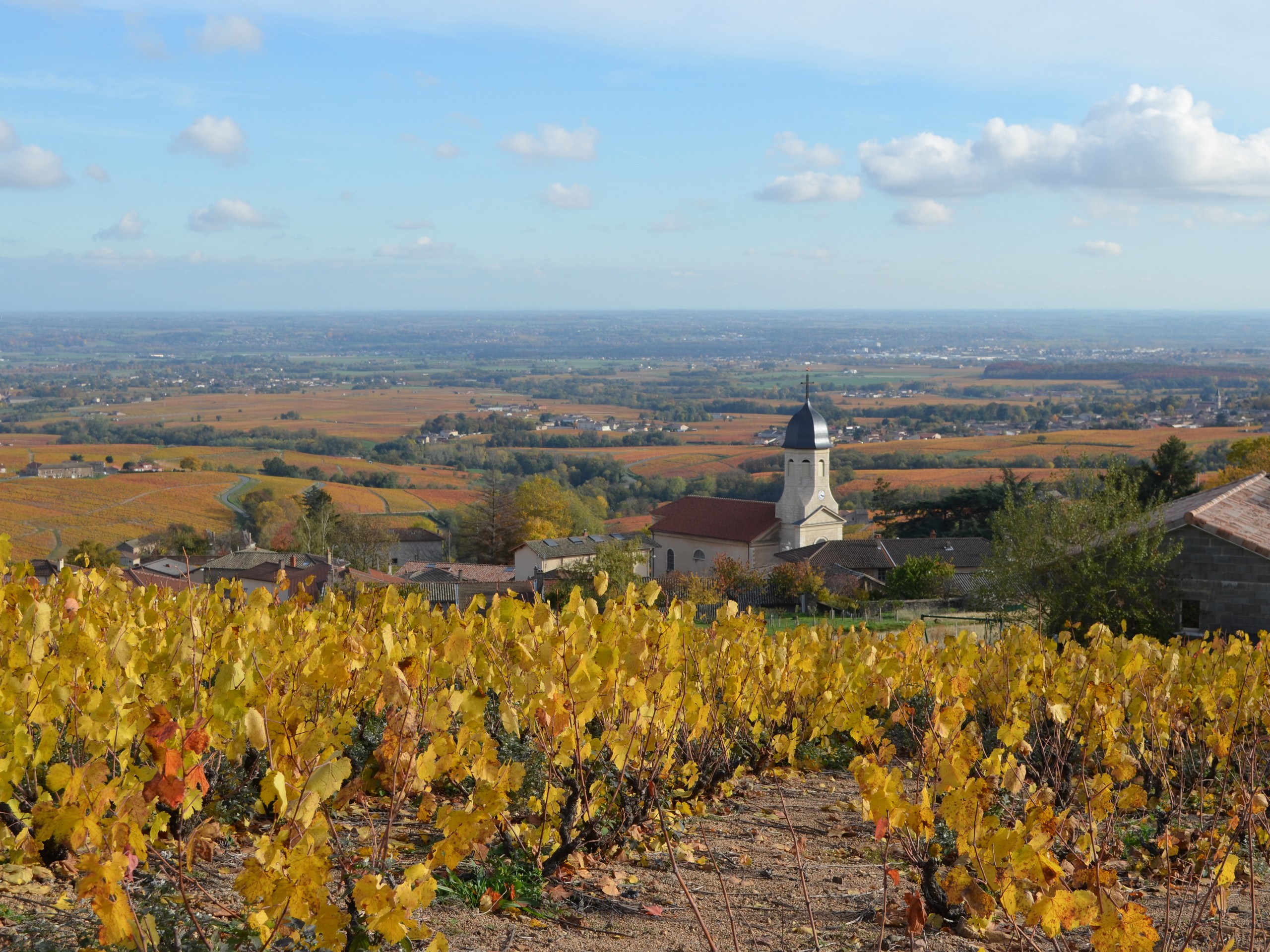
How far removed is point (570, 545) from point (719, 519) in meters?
7.20

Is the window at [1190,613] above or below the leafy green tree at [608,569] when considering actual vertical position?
above

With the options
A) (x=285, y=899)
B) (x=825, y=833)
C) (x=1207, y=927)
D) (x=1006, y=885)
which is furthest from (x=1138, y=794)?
(x=285, y=899)

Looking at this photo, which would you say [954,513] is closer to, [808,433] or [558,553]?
[808,433]

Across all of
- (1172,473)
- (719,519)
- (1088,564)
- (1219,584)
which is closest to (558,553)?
(719,519)

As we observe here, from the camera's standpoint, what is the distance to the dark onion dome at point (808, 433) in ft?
172

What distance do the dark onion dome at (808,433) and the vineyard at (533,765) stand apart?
4329 cm

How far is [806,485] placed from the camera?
52.3m

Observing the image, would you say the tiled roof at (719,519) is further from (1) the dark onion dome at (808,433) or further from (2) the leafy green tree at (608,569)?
(2) the leafy green tree at (608,569)

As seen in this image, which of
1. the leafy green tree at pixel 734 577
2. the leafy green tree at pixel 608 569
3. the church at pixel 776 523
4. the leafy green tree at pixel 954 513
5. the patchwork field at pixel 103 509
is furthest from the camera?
the patchwork field at pixel 103 509

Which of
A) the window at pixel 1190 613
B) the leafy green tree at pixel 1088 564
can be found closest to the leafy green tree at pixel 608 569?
the leafy green tree at pixel 1088 564

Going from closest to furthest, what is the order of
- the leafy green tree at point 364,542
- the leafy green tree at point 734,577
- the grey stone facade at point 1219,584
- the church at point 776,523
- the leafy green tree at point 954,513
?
the grey stone facade at point 1219,584, the leafy green tree at point 734,577, the church at point 776,523, the leafy green tree at point 954,513, the leafy green tree at point 364,542

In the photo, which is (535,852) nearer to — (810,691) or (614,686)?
(614,686)

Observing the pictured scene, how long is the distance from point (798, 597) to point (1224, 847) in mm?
35667

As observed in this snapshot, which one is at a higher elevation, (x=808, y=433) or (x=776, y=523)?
(x=808, y=433)
